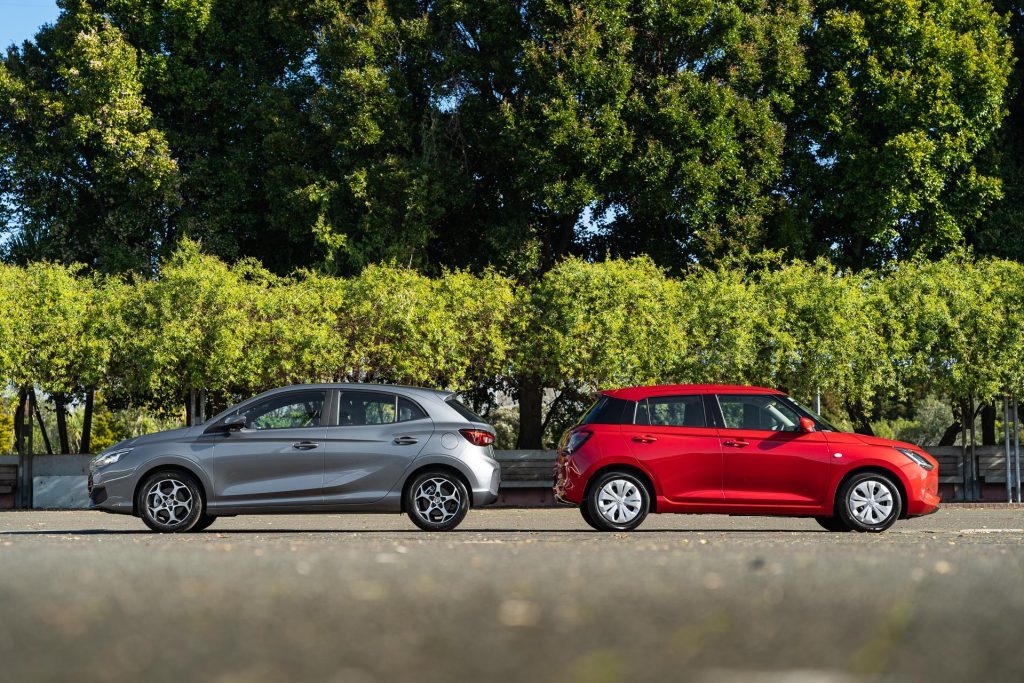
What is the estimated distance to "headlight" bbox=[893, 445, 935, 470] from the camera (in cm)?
1448

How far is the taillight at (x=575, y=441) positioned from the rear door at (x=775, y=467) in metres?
1.56

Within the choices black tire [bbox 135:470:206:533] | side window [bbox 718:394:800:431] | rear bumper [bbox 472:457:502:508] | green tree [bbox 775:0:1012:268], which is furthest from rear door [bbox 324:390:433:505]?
green tree [bbox 775:0:1012:268]

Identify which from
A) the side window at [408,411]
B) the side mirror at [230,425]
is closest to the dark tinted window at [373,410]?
the side window at [408,411]

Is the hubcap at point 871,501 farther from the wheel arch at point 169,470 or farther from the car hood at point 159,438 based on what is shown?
the car hood at point 159,438

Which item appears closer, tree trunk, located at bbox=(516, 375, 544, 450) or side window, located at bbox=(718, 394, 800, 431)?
side window, located at bbox=(718, 394, 800, 431)

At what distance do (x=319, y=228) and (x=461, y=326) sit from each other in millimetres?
6289

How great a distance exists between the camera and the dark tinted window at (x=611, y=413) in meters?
14.6

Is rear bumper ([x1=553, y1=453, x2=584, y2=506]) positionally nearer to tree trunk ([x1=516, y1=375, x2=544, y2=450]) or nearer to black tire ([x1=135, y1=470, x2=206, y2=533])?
black tire ([x1=135, y1=470, x2=206, y2=533])

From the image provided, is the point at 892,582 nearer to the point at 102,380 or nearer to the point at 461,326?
the point at 461,326

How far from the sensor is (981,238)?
1272 inches

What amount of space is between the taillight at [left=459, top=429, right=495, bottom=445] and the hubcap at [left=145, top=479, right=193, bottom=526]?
124 inches

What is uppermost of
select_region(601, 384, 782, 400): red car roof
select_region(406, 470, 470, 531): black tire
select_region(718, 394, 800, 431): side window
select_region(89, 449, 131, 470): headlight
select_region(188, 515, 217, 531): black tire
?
select_region(601, 384, 782, 400): red car roof

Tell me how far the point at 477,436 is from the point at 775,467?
3.38 m

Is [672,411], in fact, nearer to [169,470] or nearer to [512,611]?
[169,470]
